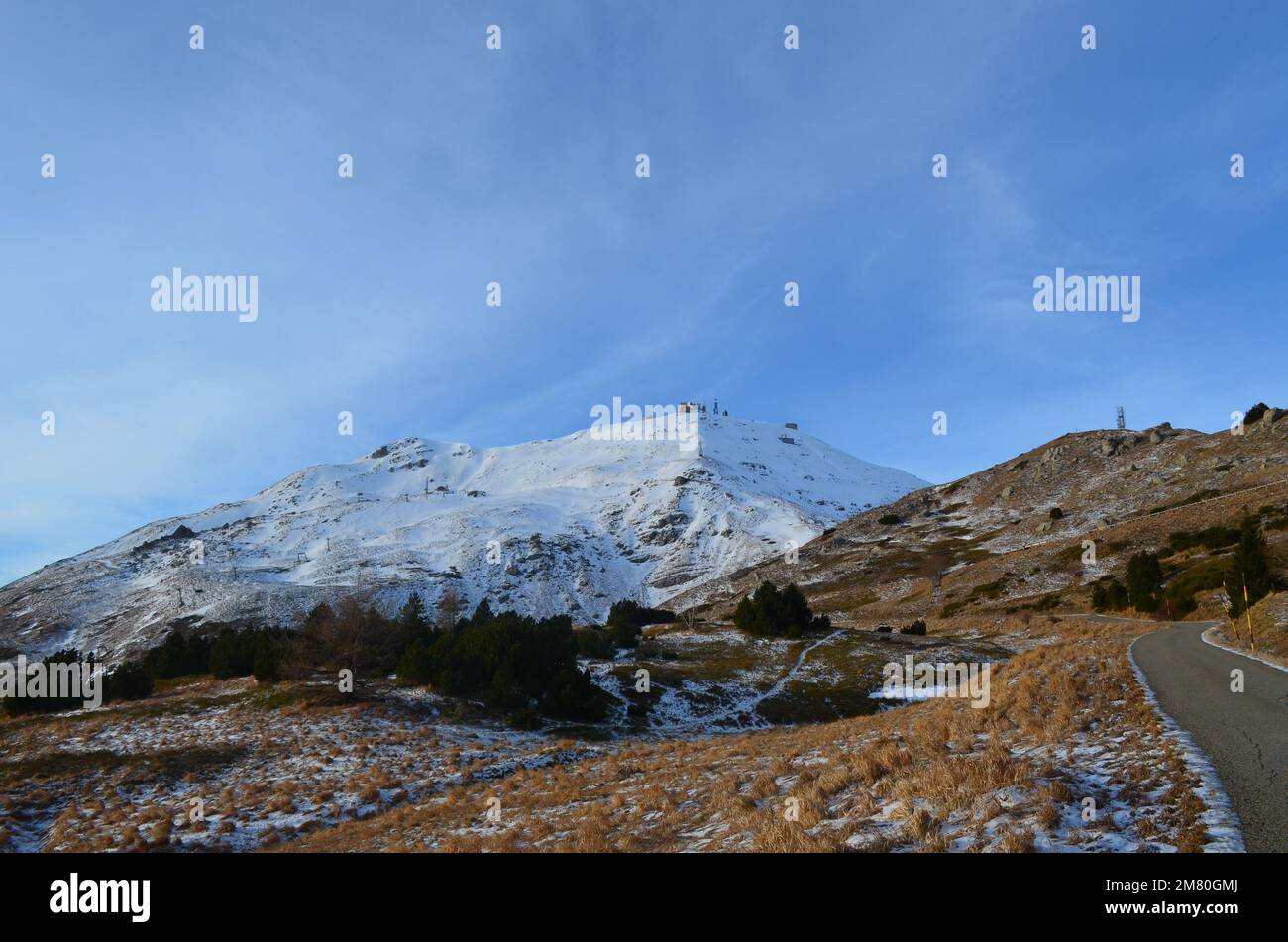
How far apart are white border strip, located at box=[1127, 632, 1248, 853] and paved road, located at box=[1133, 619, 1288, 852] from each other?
0.09 meters

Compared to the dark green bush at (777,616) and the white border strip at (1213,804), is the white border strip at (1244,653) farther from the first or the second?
the dark green bush at (777,616)

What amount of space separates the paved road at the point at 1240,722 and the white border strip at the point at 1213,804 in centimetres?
9

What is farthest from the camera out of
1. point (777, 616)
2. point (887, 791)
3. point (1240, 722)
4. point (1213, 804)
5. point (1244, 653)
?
point (777, 616)

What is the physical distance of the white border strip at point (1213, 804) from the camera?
6.78 meters

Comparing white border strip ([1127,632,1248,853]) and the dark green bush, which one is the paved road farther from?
the dark green bush

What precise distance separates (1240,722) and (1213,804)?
22.3 ft

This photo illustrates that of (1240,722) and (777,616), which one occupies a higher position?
(1240,722)

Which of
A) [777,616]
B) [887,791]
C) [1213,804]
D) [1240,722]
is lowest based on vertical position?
[777,616]

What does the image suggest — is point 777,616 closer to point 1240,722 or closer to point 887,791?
point 1240,722

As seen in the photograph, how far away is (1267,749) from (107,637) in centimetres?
16341

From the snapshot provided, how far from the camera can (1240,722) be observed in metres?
12.7

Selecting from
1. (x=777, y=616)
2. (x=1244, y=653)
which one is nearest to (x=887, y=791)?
(x=1244, y=653)

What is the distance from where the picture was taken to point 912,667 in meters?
42.8
